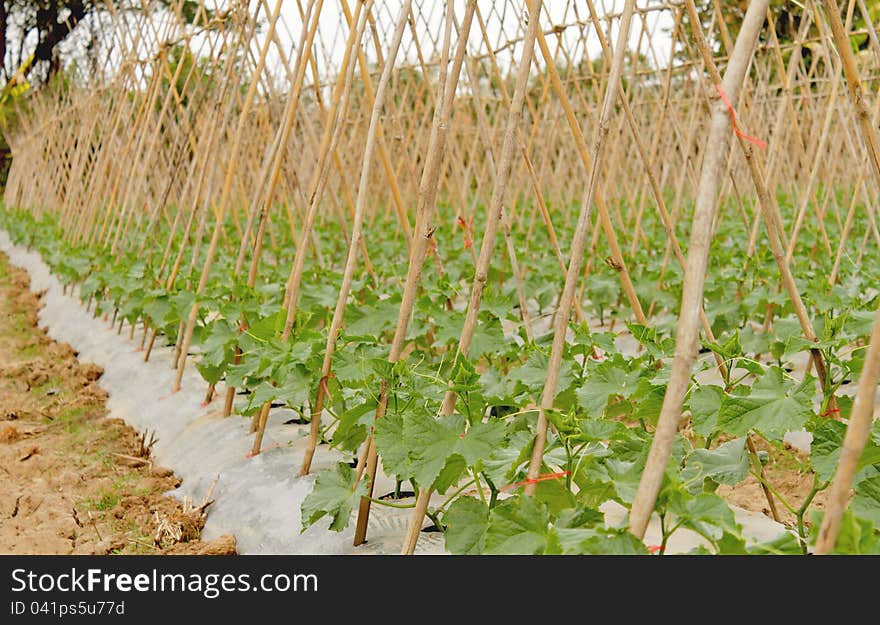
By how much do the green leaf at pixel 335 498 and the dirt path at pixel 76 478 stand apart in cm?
40

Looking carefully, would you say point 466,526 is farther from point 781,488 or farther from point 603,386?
point 781,488

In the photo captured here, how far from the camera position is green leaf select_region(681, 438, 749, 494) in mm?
1503

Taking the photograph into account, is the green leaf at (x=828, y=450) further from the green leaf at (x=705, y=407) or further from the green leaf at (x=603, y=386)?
the green leaf at (x=603, y=386)

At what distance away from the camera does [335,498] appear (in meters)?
1.79

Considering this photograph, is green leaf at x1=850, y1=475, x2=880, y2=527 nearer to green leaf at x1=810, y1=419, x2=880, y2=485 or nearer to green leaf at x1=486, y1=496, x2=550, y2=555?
green leaf at x1=810, y1=419, x2=880, y2=485

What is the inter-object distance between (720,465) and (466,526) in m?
0.49

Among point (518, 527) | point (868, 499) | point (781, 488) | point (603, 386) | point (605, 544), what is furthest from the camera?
point (781, 488)

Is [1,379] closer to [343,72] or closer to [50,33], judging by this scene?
[343,72]

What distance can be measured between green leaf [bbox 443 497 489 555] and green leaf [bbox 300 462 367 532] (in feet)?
1.15


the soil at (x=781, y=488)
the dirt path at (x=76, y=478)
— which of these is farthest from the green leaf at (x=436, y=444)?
the soil at (x=781, y=488)

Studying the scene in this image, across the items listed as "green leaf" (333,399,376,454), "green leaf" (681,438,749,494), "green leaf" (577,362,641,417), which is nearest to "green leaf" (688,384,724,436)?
"green leaf" (681,438,749,494)

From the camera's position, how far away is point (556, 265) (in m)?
4.58

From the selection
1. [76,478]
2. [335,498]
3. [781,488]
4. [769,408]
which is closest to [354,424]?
[335,498]
